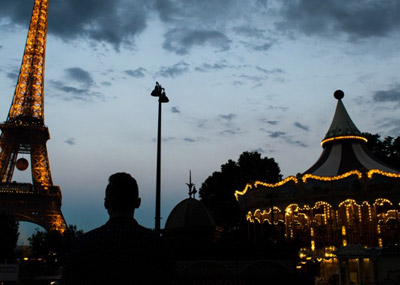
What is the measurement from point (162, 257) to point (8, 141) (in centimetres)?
6613

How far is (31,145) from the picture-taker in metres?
62.9

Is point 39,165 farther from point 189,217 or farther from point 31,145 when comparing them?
point 189,217

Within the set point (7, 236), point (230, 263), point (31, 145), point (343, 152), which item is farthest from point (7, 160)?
point (230, 263)

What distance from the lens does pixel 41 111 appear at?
210 feet

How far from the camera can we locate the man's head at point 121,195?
289 centimetres

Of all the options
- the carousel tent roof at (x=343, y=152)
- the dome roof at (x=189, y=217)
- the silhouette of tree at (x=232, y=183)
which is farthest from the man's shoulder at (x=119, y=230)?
the silhouette of tree at (x=232, y=183)

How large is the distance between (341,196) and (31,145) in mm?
49445

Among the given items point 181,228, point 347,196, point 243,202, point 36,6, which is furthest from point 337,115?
point 36,6

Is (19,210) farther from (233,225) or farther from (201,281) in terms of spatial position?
(201,281)

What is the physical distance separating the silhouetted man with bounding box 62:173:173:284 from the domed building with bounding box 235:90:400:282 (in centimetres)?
A: 2472

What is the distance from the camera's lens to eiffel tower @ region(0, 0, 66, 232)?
60.5 meters

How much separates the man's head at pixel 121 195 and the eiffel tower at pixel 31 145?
61.4 metres

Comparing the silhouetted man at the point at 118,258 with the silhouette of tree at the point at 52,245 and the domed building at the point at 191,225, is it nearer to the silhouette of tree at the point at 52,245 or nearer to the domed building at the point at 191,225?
the domed building at the point at 191,225

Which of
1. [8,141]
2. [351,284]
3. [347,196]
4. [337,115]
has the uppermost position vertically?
[8,141]
